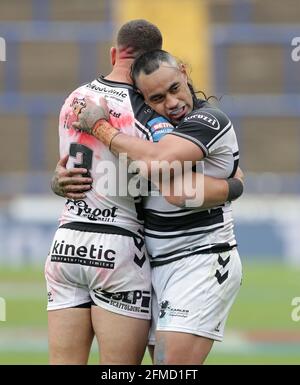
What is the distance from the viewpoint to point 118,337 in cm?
526

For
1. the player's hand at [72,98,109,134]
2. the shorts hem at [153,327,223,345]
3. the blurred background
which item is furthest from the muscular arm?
the blurred background

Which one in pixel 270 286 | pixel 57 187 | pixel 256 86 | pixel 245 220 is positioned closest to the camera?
pixel 57 187

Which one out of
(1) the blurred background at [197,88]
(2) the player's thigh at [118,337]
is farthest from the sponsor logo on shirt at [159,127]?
(1) the blurred background at [197,88]

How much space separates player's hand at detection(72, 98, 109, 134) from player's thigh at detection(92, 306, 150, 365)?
0.91 meters

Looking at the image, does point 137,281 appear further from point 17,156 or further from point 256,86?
point 256,86

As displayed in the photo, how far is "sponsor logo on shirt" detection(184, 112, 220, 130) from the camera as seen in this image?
5.16 m

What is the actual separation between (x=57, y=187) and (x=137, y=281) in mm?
632

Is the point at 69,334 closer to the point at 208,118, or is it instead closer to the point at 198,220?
the point at 198,220

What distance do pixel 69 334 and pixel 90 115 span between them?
1101mm

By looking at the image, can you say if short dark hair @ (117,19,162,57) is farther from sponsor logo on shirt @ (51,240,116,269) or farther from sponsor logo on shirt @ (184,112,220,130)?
sponsor logo on shirt @ (51,240,116,269)

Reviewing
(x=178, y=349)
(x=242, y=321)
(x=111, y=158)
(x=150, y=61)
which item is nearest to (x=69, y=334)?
(x=178, y=349)

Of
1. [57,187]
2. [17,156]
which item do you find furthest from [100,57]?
[57,187]
